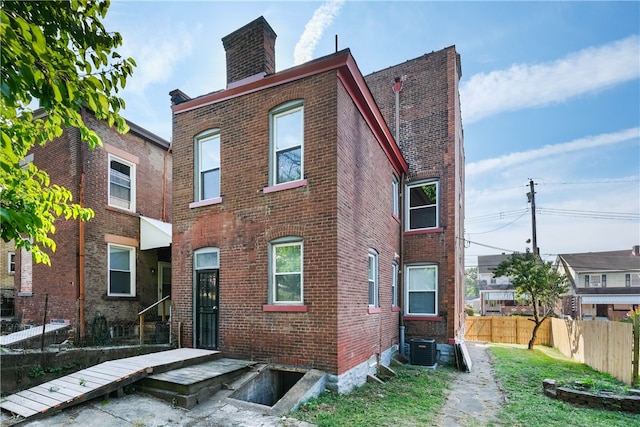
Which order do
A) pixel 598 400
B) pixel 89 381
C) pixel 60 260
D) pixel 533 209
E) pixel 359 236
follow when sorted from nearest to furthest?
1. pixel 89 381
2. pixel 598 400
3. pixel 359 236
4. pixel 60 260
5. pixel 533 209

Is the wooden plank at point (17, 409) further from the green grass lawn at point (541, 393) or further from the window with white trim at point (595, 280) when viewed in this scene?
the window with white trim at point (595, 280)

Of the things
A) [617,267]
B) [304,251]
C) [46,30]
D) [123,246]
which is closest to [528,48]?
[304,251]

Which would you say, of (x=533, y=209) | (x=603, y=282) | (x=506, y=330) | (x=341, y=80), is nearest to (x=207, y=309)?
(x=341, y=80)

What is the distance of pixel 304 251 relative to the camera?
25.7 ft

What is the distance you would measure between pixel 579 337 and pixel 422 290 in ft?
20.6

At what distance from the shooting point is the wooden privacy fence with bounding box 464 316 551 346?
1858 centimetres

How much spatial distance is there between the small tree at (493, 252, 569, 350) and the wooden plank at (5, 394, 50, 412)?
1650 centimetres

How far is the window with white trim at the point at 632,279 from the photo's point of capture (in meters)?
34.9

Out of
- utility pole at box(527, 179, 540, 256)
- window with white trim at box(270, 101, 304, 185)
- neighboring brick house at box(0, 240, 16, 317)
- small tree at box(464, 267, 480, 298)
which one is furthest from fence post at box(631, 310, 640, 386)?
small tree at box(464, 267, 480, 298)

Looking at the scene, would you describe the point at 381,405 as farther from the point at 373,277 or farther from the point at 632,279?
→ the point at 632,279

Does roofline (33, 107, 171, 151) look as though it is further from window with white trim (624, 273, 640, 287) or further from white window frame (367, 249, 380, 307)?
window with white trim (624, 273, 640, 287)

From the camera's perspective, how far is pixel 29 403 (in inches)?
229

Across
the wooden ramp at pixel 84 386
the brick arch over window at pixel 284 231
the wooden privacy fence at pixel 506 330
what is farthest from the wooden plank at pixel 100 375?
the wooden privacy fence at pixel 506 330

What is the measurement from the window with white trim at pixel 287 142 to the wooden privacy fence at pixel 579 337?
1009cm
